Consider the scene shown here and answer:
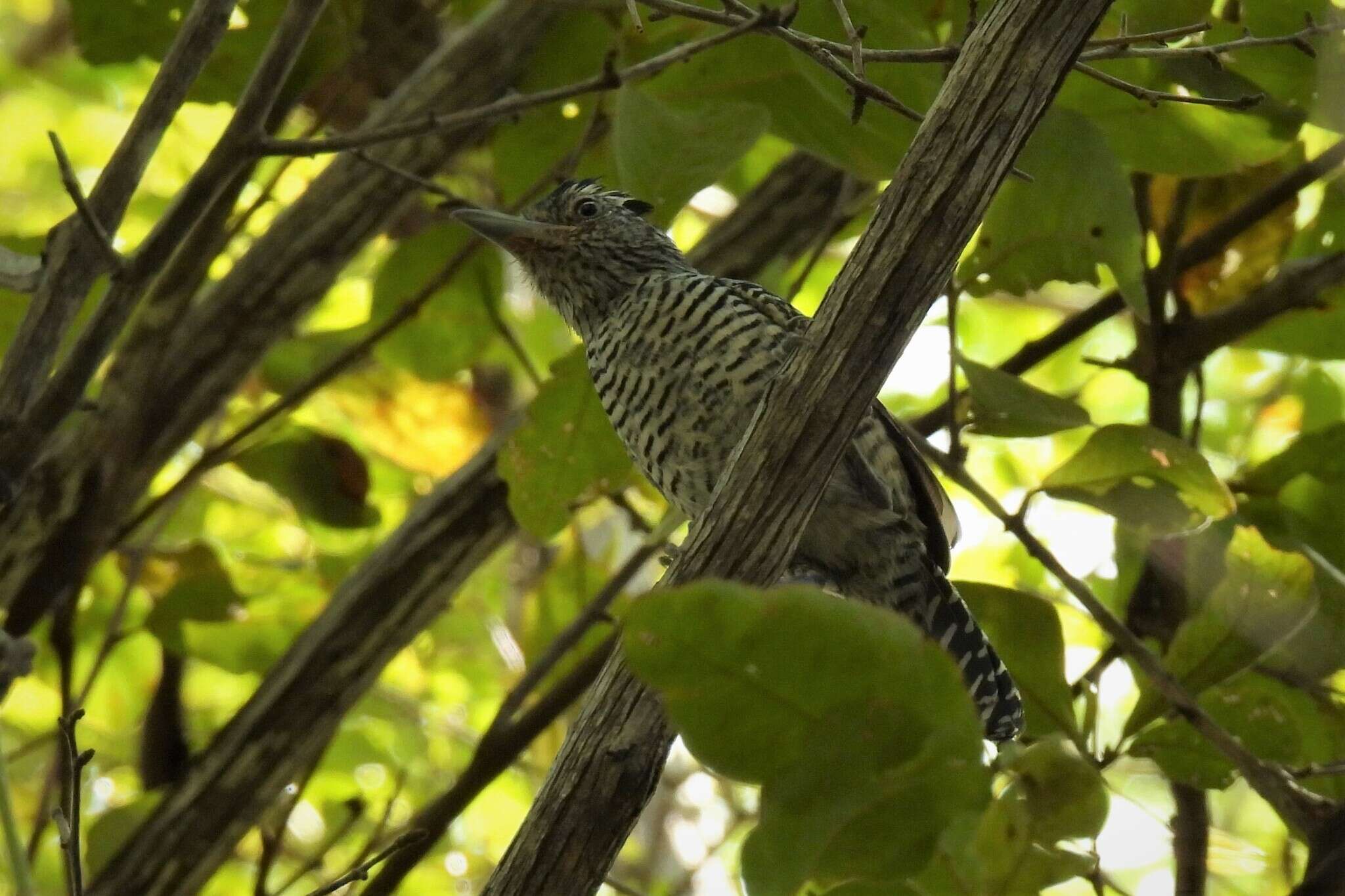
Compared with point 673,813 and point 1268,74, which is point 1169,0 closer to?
point 1268,74

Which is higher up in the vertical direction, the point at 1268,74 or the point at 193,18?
the point at 1268,74

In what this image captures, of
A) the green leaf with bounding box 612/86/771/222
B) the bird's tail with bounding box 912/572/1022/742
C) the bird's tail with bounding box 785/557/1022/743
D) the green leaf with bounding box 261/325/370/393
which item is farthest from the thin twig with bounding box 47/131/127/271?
the bird's tail with bounding box 912/572/1022/742

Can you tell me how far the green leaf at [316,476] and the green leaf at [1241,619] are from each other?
5.27 ft

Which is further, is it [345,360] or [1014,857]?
[345,360]

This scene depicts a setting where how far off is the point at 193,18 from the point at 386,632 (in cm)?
137

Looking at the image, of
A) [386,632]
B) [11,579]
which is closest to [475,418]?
[386,632]

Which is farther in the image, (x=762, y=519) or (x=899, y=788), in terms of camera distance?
(x=762, y=519)

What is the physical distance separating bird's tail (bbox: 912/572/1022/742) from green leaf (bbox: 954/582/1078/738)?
0.20m

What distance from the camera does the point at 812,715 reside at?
1224 mm

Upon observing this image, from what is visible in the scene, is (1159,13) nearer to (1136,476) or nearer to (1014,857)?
(1136,476)

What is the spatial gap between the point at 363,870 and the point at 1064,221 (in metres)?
1.43

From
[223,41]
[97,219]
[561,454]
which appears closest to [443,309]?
[561,454]

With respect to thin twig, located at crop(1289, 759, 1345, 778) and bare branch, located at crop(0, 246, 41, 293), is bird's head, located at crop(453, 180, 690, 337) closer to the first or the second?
bare branch, located at crop(0, 246, 41, 293)

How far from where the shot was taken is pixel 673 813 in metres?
4.84
